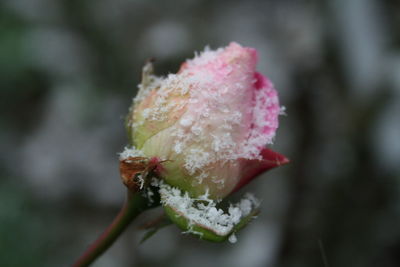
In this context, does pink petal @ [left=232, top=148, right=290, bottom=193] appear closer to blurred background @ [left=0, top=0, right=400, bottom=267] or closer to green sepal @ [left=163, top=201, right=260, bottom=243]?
green sepal @ [left=163, top=201, right=260, bottom=243]

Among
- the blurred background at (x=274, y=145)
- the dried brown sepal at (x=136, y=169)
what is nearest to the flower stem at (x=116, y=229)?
the dried brown sepal at (x=136, y=169)

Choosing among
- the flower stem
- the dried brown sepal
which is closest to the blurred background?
the flower stem

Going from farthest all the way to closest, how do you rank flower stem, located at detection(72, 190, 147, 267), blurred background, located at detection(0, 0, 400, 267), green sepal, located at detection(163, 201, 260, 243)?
1. blurred background, located at detection(0, 0, 400, 267)
2. flower stem, located at detection(72, 190, 147, 267)
3. green sepal, located at detection(163, 201, 260, 243)

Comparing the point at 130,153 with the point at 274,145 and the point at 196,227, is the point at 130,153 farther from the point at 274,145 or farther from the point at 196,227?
the point at 274,145

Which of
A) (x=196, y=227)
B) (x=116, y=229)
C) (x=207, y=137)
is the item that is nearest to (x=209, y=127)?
(x=207, y=137)

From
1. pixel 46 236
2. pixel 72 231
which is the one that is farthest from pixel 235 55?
pixel 72 231

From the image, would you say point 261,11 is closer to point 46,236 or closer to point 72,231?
point 72,231

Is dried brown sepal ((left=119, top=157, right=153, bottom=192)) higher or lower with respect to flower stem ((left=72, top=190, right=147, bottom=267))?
higher

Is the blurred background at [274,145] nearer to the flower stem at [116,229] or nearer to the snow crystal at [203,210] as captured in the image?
the flower stem at [116,229]
